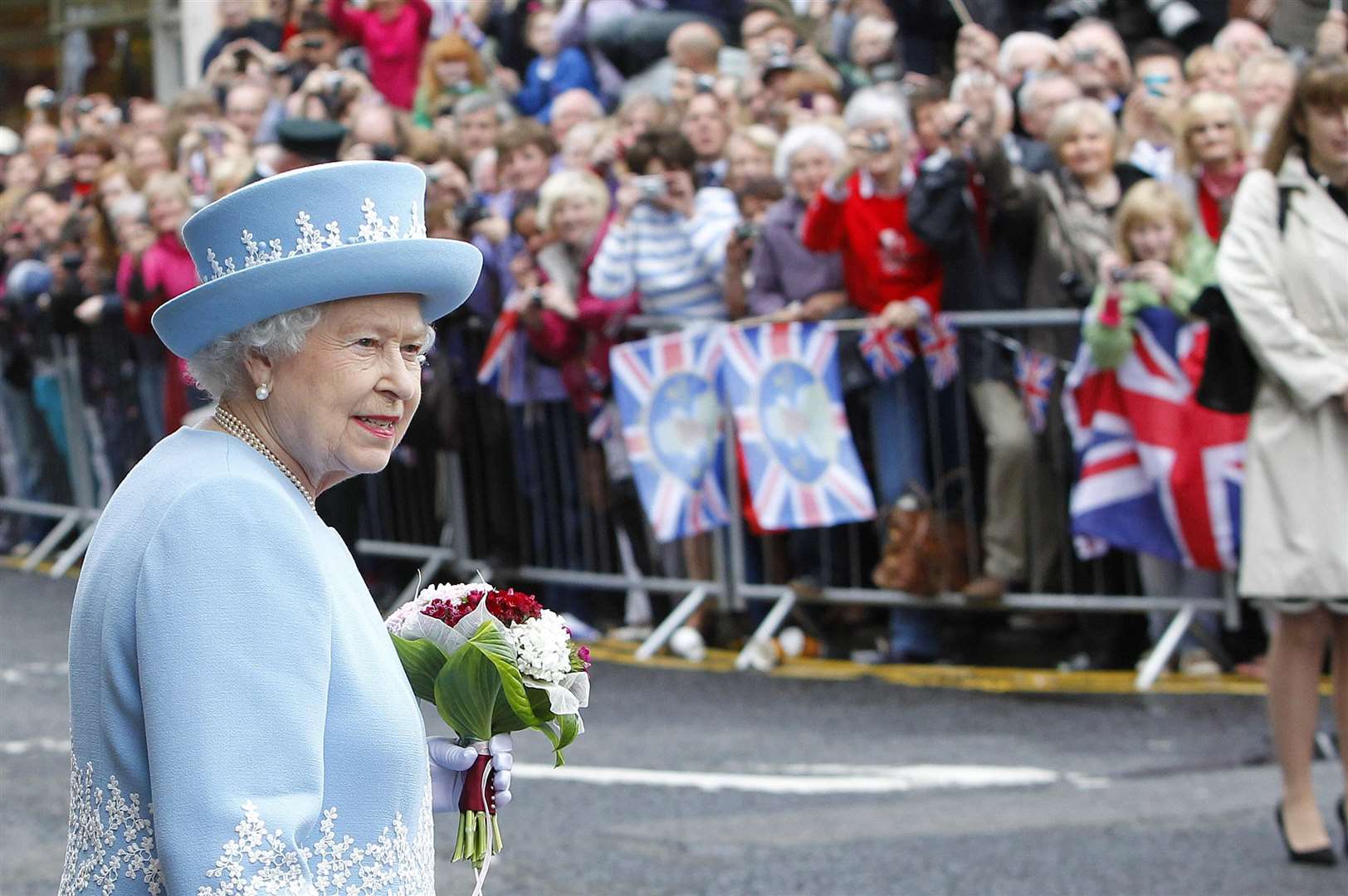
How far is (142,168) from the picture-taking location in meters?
13.7

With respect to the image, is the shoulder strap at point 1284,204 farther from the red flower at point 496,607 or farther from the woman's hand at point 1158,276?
the red flower at point 496,607

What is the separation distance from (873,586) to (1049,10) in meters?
3.58

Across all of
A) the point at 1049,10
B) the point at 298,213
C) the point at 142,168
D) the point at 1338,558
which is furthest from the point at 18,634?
the point at 298,213

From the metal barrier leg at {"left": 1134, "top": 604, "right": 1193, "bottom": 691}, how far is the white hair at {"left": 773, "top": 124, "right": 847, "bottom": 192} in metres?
2.50

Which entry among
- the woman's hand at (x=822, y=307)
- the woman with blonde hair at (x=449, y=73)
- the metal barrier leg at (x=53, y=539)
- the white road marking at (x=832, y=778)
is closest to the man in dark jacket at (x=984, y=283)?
the woman's hand at (x=822, y=307)

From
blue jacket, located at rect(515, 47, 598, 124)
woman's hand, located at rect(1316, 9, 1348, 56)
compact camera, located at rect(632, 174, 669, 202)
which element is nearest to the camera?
woman's hand, located at rect(1316, 9, 1348, 56)

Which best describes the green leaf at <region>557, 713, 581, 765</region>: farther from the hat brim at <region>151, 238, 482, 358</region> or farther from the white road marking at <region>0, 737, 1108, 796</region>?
the white road marking at <region>0, 737, 1108, 796</region>

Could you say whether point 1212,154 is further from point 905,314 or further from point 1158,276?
point 905,314

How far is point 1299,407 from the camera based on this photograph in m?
6.49

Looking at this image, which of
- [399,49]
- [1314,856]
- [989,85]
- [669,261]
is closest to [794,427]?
[669,261]

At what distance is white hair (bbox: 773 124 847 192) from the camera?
999cm

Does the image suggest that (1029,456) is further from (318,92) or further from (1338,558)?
(318,92)

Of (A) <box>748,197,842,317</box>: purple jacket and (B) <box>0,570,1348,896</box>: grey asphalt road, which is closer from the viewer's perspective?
(B) <box>0,570,1348,896</box>: grey asphalt road

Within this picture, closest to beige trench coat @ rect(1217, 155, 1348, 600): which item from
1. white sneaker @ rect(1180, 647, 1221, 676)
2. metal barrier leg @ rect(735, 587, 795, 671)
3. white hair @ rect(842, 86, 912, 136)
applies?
white sneaker @ rect(1180, 647, 1221, 676)
